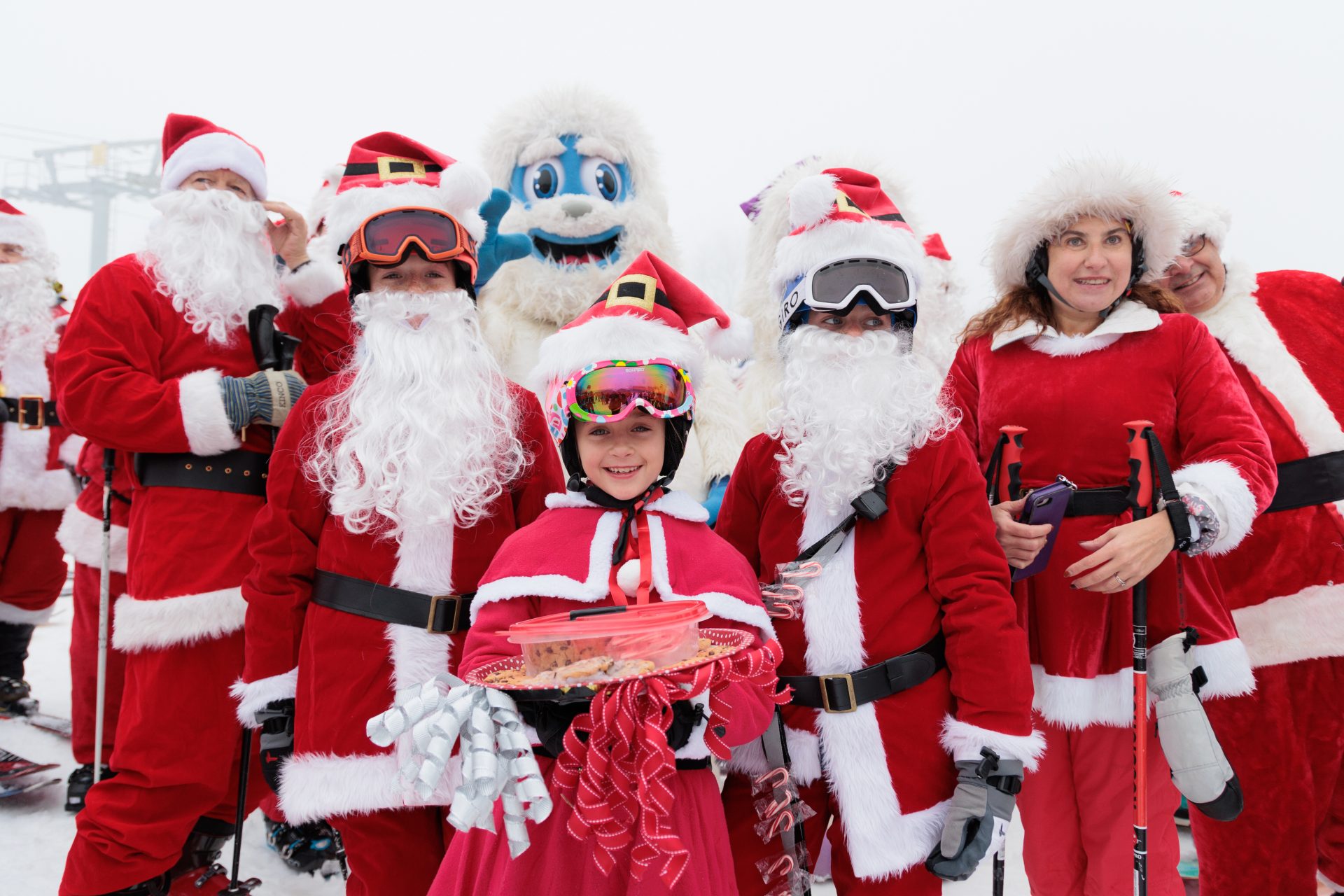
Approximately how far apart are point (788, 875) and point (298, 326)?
8.25 ft

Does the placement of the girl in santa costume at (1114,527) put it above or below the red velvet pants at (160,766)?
above

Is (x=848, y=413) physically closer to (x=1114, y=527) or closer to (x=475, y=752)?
(x=1114, y=527)

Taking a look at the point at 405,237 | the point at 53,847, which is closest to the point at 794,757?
the point at 405,237

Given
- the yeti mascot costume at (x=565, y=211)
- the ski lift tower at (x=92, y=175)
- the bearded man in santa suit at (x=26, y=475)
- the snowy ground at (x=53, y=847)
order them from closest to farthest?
the snowy ground at (x=53, y=847)
the yeti mascot costume at (x=565, y=211)
the bearded man in santa suit at (x=26, y=475)
the ski lift tower at (x=92, y=175)

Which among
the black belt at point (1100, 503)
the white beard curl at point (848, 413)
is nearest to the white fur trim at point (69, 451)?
the white beard curl at point (848, 413)

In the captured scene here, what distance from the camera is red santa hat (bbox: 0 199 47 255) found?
191 inches

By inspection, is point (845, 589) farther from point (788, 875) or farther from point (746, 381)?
point (746, 381)

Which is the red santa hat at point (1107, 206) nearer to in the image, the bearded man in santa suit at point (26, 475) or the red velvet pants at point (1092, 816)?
the red velvet pants at point (1092, 816)

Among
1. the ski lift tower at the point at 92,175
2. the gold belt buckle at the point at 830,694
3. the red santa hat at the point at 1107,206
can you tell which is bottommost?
the gold belt buckle at the point at 830,694

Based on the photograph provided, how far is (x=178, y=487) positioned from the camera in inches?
102

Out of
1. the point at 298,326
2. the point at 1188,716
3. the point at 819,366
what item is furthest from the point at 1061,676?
the point at 298,326

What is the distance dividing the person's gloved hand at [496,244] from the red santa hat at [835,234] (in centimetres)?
107

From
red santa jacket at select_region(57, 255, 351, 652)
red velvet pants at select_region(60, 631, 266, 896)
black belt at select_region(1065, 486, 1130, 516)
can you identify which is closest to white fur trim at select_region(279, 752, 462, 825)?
red velvet pants at select_region(60, 631, 266, 896)

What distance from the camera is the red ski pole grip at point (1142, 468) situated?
2.14 m
